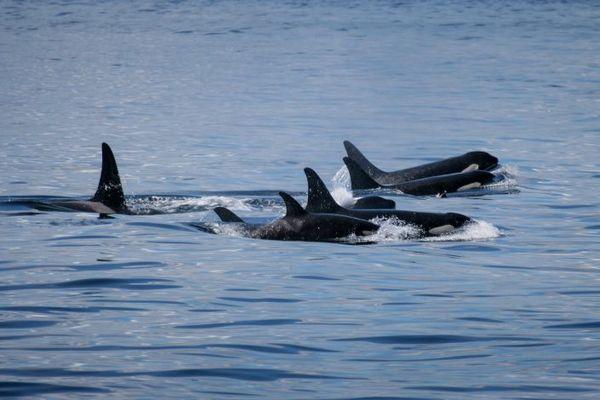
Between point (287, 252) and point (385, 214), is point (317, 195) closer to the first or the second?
point (385, 214)

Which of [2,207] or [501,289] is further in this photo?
[2,207]

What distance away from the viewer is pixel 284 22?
83125mm

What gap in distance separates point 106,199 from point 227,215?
199cm

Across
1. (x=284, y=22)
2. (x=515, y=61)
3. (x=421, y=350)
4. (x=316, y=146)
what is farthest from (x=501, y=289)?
(x=284, y=22)

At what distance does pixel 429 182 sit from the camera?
2069 centimetres

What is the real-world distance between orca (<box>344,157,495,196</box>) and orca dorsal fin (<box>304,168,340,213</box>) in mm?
4632

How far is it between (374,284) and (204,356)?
10.7 ft

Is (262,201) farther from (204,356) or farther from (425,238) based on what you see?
(204,356)

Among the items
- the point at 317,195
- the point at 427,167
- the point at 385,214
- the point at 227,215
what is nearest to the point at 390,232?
the point at 385,214

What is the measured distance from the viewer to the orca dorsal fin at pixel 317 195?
15.7 m

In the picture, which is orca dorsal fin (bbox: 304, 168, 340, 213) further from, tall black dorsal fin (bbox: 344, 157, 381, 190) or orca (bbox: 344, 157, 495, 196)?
tall black dorsal fin (bbox: 344, 157, 381, 190)

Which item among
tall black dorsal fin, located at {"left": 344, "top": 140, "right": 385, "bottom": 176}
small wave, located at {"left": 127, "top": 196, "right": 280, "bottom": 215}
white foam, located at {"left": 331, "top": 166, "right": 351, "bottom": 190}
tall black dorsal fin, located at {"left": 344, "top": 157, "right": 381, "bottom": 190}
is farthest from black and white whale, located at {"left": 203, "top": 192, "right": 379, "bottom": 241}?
tall black dorsal fin, located at {"left": 344, "top": 140, "right": 385, "bottom": 176}

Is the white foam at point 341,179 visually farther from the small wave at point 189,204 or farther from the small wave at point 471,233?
the small wave at point 471,233

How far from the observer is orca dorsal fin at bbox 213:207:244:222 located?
16531 mm
